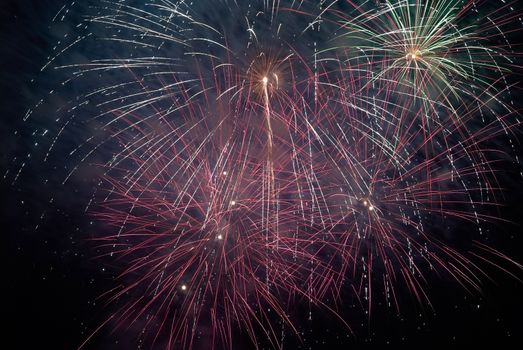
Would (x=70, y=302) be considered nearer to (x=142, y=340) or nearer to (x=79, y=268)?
(x=79, y=268)

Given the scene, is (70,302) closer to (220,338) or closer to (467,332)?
(220,338)

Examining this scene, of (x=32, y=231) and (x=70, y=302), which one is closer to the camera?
(x=32, y=231)

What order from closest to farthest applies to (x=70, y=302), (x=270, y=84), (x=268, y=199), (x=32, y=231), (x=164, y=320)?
(x=268, y=199) → (x=270, y=84) → (x=32, y=231) → (x=70, y=302) → (x=164, y=320)

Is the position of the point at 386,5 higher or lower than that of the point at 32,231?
higher

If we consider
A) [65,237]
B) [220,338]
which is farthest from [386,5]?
[220,338]

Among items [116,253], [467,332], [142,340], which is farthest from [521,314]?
[116,253]

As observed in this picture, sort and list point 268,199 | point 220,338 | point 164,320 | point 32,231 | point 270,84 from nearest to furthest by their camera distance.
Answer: point 268,199
point 270,84
point 32,231
point 164,320
point 220,338

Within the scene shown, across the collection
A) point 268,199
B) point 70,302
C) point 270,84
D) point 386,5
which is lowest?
point 70,302

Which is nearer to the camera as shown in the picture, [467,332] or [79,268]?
[79,268]

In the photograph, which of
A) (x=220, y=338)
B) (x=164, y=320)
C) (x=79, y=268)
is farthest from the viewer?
(x=220, y=338)
